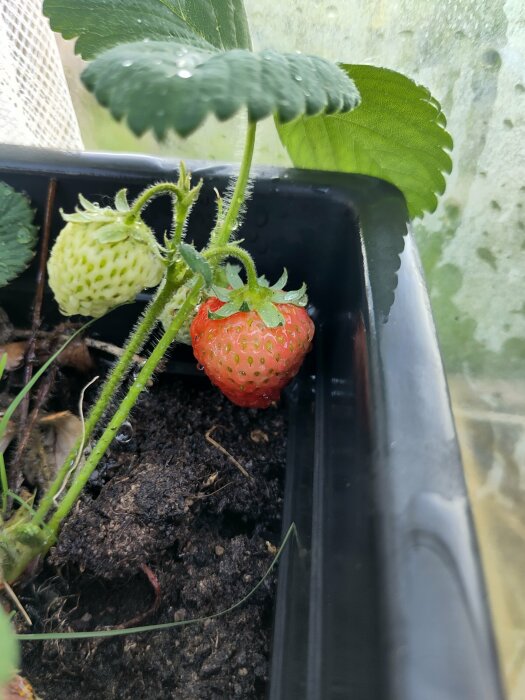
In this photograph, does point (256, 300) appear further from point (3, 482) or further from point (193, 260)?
point (3, 482)

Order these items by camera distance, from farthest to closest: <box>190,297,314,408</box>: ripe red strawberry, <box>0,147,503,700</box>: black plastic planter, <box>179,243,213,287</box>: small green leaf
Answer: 1. <box>190,297,314,408</box>: ripe red strawberry
2. <box>179,243,213,287</box>: small green leaf
3. <box>0,147,503,700</box>: black plastic planter

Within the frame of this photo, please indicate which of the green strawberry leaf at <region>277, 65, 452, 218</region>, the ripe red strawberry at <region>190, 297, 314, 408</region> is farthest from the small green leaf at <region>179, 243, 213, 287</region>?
the green strawberry leaf at <region>277, 65, 452, 218</region>

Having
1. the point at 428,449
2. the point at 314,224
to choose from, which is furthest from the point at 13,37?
the point at 428,449

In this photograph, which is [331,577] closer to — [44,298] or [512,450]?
[44,298]

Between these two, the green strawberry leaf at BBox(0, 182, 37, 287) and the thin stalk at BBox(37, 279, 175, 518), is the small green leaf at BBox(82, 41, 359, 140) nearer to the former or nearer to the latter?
the thin stalk at BBox(37, 279, 175, 518)

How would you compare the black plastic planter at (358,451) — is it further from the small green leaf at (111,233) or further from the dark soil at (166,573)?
the small green leaf at (111,233)

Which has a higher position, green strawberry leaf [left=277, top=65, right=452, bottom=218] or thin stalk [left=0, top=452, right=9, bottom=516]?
green strawberry leaf [left=277, top=65, right=452, bottom=218]

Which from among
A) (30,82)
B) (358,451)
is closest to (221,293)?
(358,451)
